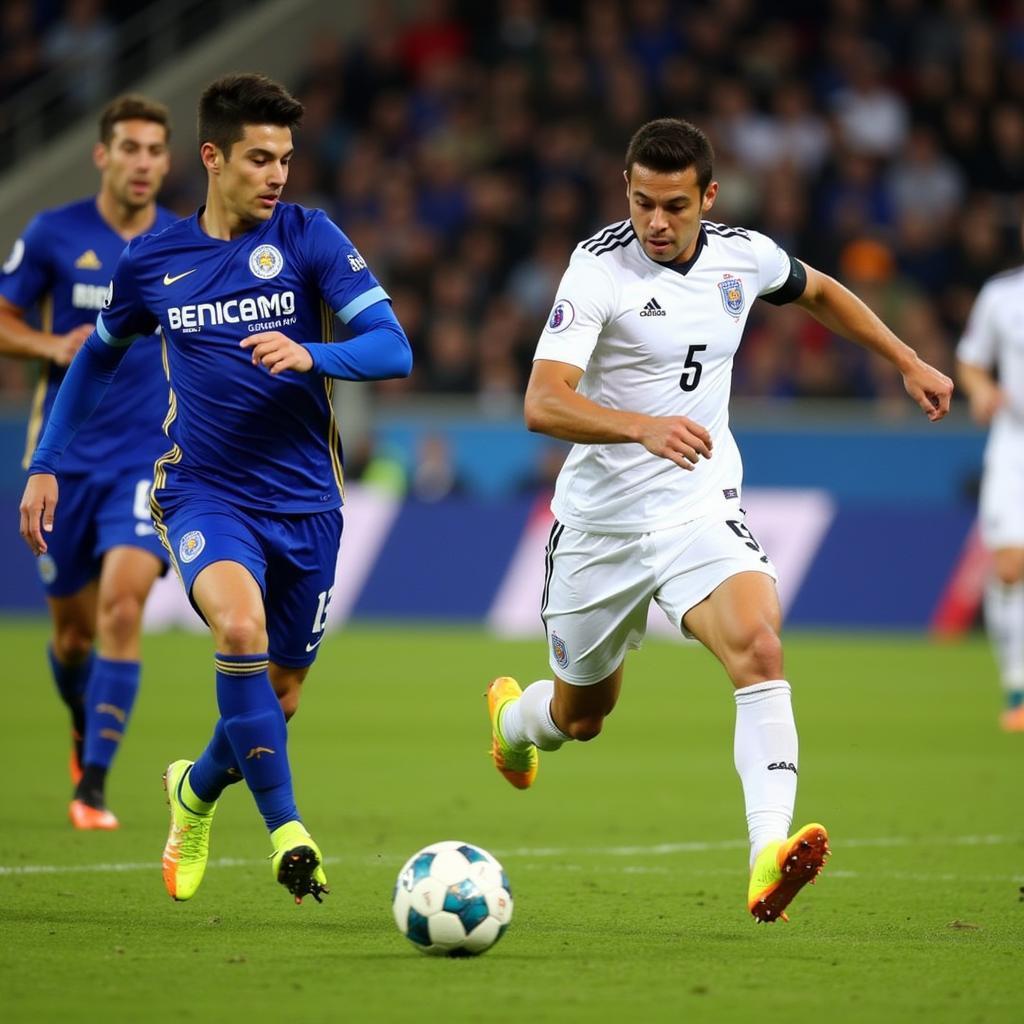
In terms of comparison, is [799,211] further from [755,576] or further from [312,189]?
[755,576]

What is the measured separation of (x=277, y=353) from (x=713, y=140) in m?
16.3

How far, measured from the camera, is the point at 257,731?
6168mm

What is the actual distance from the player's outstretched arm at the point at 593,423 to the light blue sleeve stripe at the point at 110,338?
A: 144cm

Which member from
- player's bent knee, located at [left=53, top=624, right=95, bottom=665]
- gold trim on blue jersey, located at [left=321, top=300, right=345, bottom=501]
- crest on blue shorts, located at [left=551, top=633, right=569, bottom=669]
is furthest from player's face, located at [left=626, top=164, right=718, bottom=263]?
player's bent knee, located at [left=53, top=624, right=95, bottom=665]

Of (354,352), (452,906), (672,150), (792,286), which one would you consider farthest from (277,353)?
(792,286)

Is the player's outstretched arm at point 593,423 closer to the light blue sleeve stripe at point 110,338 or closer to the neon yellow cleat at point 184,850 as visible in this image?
the light blue sleeve stripe at point 110,338

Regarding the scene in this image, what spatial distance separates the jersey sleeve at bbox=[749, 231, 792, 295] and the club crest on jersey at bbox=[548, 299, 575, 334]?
77 centimetres

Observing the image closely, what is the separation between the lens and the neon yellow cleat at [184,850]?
6.34 metres

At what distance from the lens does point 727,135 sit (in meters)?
21.9

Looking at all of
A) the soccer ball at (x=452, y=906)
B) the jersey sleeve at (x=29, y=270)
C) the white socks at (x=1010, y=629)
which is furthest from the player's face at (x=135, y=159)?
the white socks at (x=1010, y=629)

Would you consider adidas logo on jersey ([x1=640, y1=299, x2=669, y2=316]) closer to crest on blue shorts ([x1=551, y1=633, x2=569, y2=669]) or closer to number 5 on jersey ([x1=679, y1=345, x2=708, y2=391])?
number 5 on jersey ([x1=679, y1=345, x2=708, y2=391])

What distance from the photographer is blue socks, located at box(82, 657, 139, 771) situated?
27.2 ft

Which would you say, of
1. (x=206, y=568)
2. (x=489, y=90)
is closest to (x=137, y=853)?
(x=206, y=568)

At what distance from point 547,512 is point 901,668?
3.70 metres
